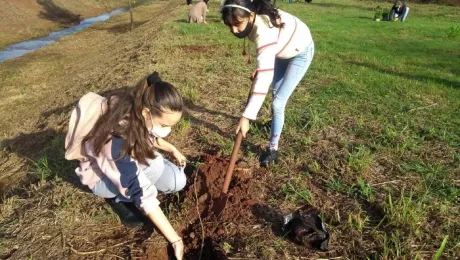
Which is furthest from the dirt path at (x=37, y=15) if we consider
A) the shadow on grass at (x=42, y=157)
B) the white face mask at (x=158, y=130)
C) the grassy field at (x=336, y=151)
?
the white face mask at (x=158, y=130)

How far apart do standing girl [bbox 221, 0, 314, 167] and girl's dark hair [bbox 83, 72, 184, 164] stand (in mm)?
656

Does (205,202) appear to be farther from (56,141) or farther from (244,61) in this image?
(244,61)

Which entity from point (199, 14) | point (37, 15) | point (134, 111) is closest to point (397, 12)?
point (199, 14)

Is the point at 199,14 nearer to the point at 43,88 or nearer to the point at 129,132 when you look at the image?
the point at 43,88

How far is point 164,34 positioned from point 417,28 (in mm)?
8562

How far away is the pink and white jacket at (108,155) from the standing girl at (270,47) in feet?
2.68

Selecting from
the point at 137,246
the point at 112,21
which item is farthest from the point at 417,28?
the point at 112,21

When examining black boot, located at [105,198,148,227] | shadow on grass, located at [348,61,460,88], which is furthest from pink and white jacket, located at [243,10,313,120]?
shadow on grass, located at [348,61,460,88]

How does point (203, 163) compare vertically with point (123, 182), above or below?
below

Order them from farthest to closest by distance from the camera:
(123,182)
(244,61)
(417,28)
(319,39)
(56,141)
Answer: (417,28), (319,39), (244,61), (56,141), (123,182)

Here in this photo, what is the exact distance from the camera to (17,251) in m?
2.39

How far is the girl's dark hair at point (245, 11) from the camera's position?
215cm

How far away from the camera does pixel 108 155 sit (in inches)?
79.0

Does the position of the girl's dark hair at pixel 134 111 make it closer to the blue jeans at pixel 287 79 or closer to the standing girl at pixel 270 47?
the standing girl at pixel 270 47
